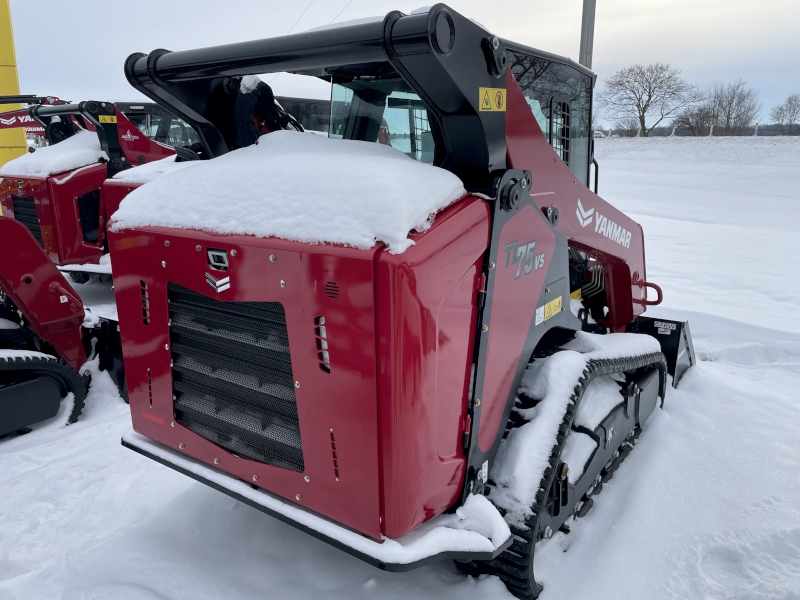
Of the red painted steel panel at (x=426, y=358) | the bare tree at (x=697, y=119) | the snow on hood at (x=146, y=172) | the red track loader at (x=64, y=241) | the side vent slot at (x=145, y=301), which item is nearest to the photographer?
the red painted steel panel at (x=426, y=358)

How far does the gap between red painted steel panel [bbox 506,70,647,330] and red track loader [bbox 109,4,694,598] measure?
0.06ft

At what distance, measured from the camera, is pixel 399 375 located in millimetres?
1729

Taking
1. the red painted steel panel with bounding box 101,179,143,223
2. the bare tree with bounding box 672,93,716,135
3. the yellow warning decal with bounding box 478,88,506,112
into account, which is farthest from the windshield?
the bare tree with bounding box 672,93,716,135

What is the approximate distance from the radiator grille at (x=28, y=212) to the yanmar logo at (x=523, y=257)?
643 centimetres

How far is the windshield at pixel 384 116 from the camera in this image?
2621 millimetres

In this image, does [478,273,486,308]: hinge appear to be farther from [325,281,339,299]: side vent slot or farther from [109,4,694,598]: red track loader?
[325,281,339,299]: side vent slot

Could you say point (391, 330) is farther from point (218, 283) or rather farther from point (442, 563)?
point (442, 563)

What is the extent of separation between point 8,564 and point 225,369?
132cm

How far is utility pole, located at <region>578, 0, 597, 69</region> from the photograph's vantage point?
8289 mm

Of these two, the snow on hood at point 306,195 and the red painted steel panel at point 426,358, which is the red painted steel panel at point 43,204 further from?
the red painted steel panel at point 426,358

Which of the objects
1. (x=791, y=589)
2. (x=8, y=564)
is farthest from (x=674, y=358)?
(x=8, y=564)

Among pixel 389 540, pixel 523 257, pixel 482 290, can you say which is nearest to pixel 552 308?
pixel 523 257

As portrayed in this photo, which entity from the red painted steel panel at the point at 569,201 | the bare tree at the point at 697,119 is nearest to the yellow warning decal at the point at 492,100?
the red painted steel panel at the point at 569,201

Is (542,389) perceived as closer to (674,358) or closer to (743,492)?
(743,492)
